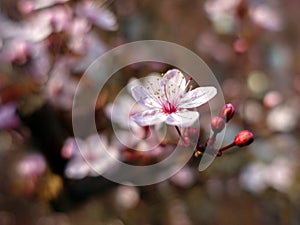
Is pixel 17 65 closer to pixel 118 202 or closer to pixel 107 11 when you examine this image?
pixel 107 11

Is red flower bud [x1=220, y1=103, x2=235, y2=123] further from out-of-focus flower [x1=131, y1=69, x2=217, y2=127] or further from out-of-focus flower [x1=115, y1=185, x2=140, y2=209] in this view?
out-of-focus flower [x1=115, y1=185, x2=140, y2=209]

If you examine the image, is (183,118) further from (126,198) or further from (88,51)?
(126,198)

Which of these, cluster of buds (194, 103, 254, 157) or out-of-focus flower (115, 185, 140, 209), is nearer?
cluster of buds (194, 103, 254, 157)

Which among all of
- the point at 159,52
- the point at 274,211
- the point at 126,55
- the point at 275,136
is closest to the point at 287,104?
the point at 275,136

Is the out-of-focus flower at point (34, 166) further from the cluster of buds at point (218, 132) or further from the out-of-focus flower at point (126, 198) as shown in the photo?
the cluster of buds at point (218, 132)

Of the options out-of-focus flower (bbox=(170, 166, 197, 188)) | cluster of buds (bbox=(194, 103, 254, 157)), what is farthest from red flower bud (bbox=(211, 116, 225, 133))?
out-of-focus flower (bbox=(170, 166, 197, 188))

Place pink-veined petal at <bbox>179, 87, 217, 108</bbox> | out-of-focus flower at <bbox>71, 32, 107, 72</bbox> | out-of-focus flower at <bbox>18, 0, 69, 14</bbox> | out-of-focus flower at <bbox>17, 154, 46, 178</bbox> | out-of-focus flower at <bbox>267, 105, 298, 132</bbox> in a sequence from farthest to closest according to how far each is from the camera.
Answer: out-of-focus flower at <bbox>267, 105, 298, 132</bbox> < out-of-focus flower at <bbox>17, 154, 46, 178</bbox> < out-of-focus flower at <bbox>71, 32, 107, 72</bbox> < out-of-focus flower at <bbox>18, 0, 69, 14</bbox> < pink-veined petal at <bbox>179, 87, 217, 108</bbox>

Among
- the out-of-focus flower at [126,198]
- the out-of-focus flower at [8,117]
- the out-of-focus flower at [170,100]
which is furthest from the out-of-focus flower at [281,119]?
the out-of-focus flower at [170,100]

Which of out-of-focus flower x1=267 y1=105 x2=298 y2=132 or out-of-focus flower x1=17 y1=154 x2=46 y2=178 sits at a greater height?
out-of-focus flower x1=17 y1=154 x2=46 y2=178

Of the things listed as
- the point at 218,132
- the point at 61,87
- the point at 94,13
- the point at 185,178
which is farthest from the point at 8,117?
the point at 218,132
